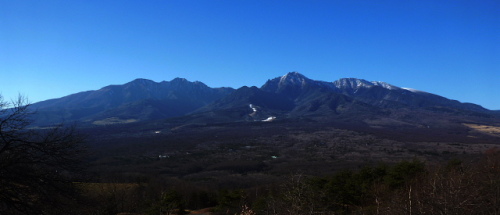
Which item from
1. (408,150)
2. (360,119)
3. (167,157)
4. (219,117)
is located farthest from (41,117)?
(408,150)

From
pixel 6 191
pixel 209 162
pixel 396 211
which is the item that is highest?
pixel 6 191

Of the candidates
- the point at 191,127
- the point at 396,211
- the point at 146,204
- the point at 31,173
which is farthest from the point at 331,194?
the point at 191,127

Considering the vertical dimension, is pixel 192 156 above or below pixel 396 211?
below

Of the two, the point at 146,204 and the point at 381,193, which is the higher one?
the point at 381,193

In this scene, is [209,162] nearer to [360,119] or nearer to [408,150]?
[408,150]

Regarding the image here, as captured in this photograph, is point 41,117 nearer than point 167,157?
No

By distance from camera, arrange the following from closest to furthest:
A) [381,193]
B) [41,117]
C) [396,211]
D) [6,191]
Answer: [6,191], [396,211], [381,193], [41,117]

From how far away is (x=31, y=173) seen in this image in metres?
9.20

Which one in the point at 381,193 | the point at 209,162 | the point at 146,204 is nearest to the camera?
the point at 381,193

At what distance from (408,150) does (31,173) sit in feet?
255

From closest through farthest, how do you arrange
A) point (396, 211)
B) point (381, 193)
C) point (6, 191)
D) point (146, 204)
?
1. point (6, 191)
2. point (396, 211)
3. point (381, 193)
4. point (146, 204)

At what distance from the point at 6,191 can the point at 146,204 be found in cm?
1641

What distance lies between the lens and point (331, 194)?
20016mm

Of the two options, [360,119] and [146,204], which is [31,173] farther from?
[360,119]
